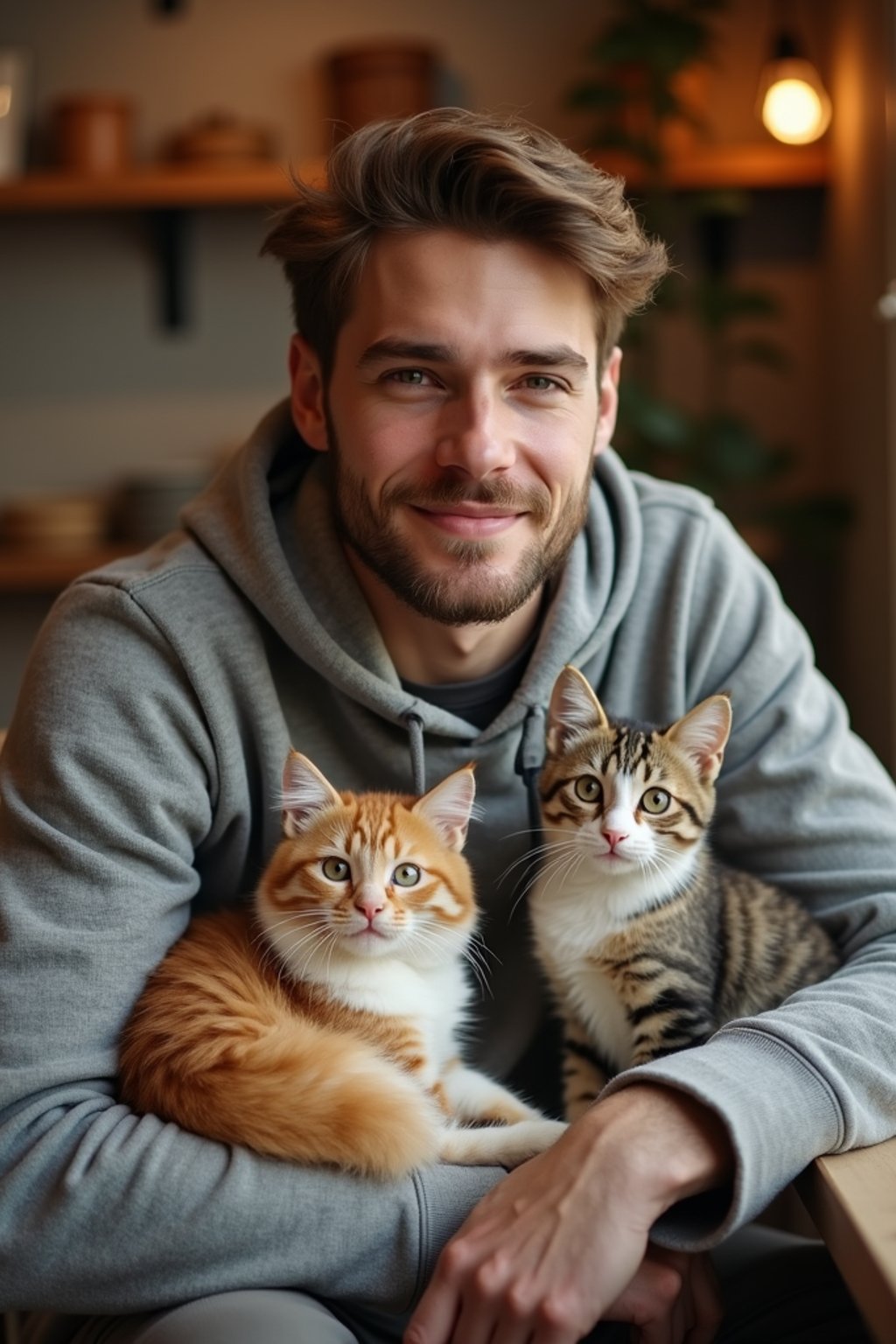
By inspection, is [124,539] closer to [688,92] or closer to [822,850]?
[688,92]

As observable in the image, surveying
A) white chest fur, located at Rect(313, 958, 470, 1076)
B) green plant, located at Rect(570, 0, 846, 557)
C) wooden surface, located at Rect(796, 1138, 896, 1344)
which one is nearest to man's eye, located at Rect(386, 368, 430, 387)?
white chest fur, located at Rect(313, 958, 470, 1076)

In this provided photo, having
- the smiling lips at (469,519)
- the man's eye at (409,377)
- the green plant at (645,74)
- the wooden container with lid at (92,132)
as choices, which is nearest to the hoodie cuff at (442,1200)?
the smiling lips at (469,519)

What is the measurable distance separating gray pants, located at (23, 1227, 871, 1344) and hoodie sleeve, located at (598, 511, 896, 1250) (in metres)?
0.29

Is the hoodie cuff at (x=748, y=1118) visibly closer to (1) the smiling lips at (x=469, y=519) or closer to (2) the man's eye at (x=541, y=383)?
(1) the smiling lips at (x=469, y=519)

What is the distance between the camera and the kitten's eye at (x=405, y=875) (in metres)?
1.39

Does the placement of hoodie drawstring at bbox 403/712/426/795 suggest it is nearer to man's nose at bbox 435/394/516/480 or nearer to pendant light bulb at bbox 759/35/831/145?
man's nose at bbox 435/394/516/480

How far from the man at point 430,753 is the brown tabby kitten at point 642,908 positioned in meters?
0.10

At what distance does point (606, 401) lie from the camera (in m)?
1.71

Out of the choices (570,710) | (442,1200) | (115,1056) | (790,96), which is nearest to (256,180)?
(790,96)

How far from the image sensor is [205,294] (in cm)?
392

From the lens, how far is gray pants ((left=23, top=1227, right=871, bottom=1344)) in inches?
45.7

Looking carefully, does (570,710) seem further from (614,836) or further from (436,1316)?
(436,1316)

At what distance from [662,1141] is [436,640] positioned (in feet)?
2.17

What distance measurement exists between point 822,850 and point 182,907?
0.69 metres
